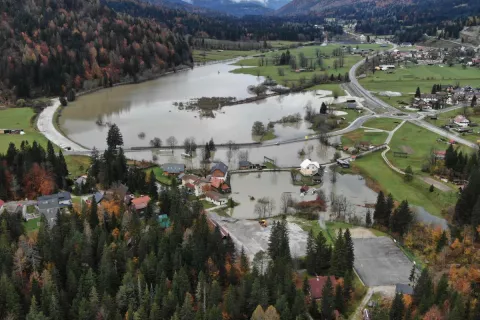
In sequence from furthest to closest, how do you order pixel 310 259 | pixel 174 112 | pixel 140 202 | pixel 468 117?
pixel 174 112, pixel 468 117, pixel 140 202, pixel 310 259

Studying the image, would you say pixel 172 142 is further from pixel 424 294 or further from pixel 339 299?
pixel 424 294

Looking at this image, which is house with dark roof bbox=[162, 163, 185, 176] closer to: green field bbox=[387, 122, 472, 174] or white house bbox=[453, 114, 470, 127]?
green field bbox=[387, 122, 472, 174]

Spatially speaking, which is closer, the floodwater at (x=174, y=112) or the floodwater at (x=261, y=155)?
the floodwater at (x=261, y=155)

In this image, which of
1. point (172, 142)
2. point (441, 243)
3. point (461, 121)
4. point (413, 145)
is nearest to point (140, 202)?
point (172, 142)

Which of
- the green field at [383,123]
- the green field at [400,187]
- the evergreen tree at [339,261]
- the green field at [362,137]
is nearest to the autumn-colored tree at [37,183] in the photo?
the evergreen tree at [339,261]

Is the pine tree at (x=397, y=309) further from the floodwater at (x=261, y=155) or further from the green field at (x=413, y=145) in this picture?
the floodwater at (x=261, y=155)
